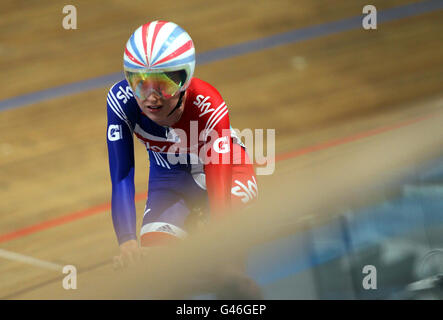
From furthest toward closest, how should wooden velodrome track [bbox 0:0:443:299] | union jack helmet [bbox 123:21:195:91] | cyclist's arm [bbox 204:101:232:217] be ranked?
wooden velodrome track [bbox 0:0:443:299]
cyclist's arm [bbox 204:101:232:217]
union jack helmet [bbox 123:21:195:91]

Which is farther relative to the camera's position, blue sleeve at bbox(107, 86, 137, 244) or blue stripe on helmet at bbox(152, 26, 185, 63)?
blue sleeve at bbox(107, 86, 137, 244)

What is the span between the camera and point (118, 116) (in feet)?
7.32

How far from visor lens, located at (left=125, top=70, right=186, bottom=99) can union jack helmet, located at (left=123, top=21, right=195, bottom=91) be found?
1cm

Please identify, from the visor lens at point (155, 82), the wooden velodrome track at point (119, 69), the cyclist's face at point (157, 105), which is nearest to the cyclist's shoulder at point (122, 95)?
the cyclist's face at point (157, 105)

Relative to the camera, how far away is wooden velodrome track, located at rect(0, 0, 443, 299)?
12.5 ft

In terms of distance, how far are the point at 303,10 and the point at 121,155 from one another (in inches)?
176

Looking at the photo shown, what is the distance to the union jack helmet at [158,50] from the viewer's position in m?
1.90

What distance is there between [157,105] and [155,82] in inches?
3.2

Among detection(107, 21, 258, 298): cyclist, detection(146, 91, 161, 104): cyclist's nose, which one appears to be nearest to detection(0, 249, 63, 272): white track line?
detection(107, 21, 258, 298): cyclist

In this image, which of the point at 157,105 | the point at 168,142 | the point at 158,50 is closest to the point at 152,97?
the point at 157,105

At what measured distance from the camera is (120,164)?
2201mm

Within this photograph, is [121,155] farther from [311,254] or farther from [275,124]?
[275,124]

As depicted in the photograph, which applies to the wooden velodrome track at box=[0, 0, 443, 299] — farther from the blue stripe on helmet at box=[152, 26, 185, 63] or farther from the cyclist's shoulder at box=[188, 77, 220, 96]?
the blue stripe on helmet at box=[152, 26, 185, 63]
